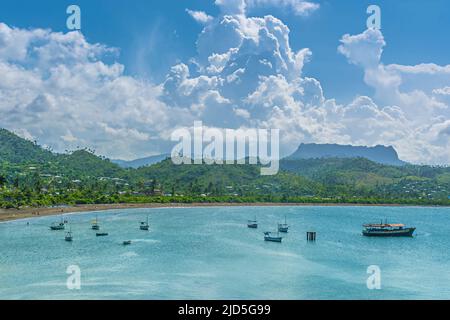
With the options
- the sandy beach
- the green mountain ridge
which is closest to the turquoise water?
the sandy beach

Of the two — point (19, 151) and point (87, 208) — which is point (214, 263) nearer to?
point (87, 208)

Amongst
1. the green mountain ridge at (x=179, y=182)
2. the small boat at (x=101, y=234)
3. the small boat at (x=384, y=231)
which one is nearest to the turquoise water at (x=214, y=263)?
the small boat at (x=101, y=234)

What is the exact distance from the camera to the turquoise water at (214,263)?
2772 cm

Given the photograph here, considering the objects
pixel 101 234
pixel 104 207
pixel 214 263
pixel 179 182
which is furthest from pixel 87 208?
pixel 179 182

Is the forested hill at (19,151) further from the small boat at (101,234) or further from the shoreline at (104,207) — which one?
the small boat at (101,234)

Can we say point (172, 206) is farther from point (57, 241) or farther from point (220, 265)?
point (220, 265)

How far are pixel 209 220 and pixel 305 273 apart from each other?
133 ft

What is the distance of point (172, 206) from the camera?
10069 cm

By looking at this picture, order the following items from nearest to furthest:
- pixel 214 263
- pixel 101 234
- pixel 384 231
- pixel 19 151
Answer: pixel 214 263 < pixel 101 234 < pixel 384 231 < pixel 19 151

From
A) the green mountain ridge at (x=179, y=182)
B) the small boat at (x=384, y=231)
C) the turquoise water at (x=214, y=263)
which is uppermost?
the green mountain ridge at (x=179, y=182)

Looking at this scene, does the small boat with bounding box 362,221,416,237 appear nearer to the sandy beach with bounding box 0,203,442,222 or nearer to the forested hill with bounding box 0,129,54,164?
the sandy beach with bounding box 0,203,442,222

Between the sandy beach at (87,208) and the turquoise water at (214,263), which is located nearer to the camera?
the turquoise water at (214,263)

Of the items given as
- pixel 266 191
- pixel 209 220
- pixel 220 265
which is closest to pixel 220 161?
pixel 266 191

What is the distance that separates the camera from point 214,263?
120 feet
